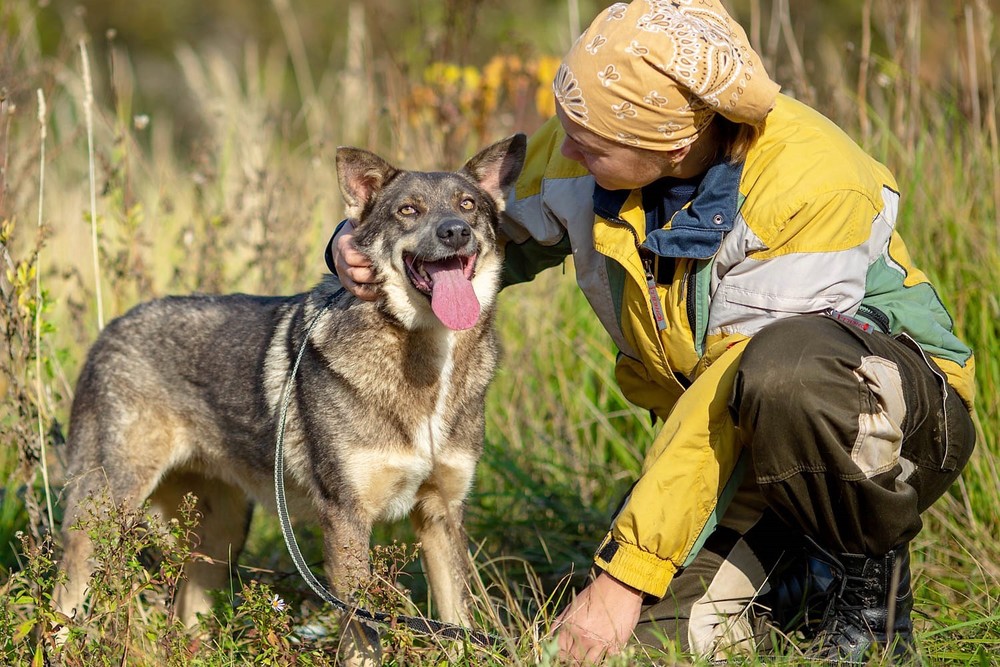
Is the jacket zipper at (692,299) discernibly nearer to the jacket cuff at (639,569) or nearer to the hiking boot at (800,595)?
the jacket cuff at (639,569)

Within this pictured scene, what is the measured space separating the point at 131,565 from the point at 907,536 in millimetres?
2008

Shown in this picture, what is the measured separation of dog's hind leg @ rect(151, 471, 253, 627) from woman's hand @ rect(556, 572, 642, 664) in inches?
68.7

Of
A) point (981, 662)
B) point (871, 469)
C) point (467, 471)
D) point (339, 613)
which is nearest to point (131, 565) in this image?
point (339, 613)

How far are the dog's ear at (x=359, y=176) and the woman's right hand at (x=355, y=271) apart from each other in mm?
119

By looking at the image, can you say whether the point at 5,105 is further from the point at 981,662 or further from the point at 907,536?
the point at 981,662

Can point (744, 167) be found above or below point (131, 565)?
above

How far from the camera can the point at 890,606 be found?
8.50 ft

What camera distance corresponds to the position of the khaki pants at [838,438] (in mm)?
2535

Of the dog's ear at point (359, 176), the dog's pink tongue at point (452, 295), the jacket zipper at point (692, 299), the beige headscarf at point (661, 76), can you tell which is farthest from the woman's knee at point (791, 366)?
the dog's ear at point (359, 176)

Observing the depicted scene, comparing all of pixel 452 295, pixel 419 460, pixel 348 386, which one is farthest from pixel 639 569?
pixel 348 386

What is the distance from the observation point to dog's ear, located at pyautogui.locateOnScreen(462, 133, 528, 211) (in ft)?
11.0

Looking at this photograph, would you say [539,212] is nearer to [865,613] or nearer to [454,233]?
[454,233]

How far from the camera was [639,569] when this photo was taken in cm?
263

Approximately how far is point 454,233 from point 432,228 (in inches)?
3.7
